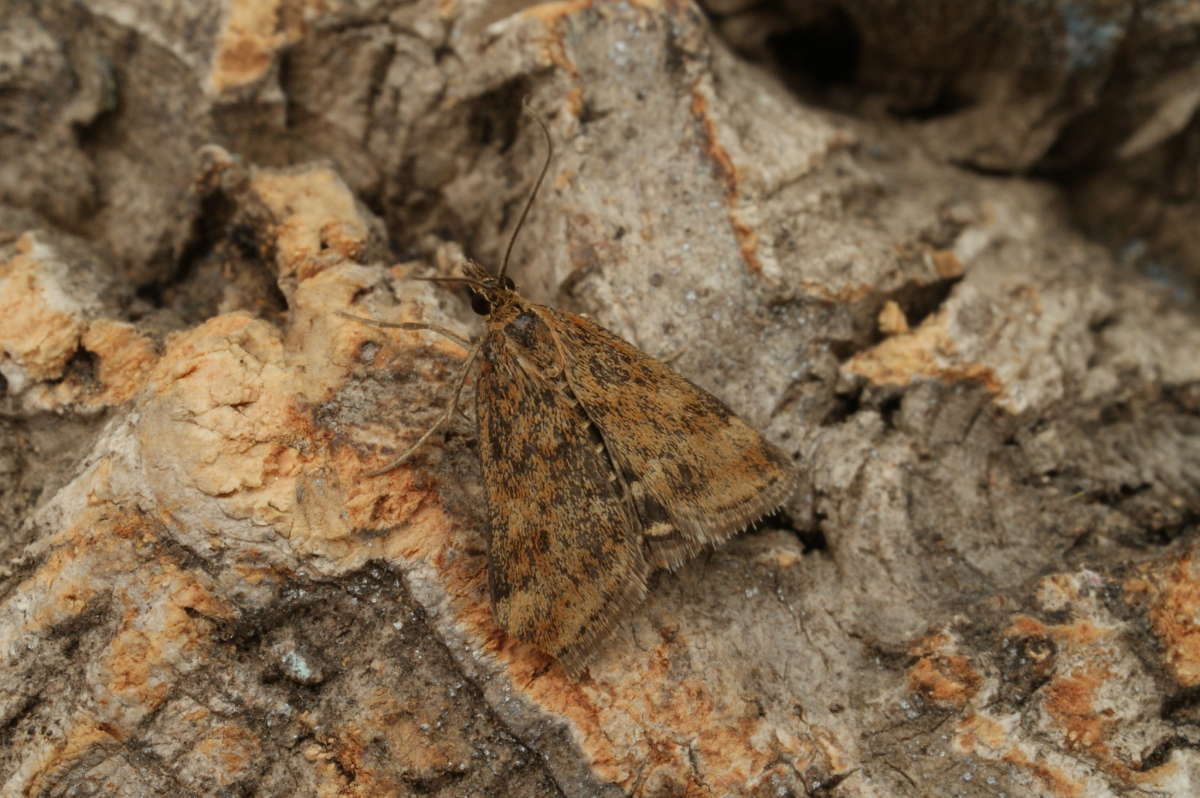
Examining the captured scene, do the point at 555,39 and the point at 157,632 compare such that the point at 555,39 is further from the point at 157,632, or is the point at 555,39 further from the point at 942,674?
the point at 942,674

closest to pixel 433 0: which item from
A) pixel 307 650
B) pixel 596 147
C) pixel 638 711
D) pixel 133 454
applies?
pixel 596 147

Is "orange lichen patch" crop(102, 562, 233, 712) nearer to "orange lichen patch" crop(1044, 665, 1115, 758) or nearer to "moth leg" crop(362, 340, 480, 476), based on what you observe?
"moth leg" crop(362, 340, 480, 476)

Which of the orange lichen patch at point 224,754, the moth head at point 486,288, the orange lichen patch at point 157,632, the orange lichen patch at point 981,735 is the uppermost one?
the moth head at point 486,288

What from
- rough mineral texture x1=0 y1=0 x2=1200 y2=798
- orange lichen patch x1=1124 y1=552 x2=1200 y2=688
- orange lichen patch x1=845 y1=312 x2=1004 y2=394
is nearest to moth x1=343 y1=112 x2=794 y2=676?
rough mineral texture x1=0 y1=0 x2=1200 y2=798

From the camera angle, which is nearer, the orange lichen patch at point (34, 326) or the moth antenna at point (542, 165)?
the orange lichen patch at point (34, 326)

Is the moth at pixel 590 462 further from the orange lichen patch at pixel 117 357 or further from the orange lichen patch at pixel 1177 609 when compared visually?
the orange lichen patch at pixel 1177 609

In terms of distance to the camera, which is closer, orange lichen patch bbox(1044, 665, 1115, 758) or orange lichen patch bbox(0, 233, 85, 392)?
orange lichen patch bbox(1044, 665, 1115, 758)

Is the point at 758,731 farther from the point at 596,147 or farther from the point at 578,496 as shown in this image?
the point at 596,147

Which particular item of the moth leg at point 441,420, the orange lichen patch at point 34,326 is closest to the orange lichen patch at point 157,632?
the moth leg at point 441,420
